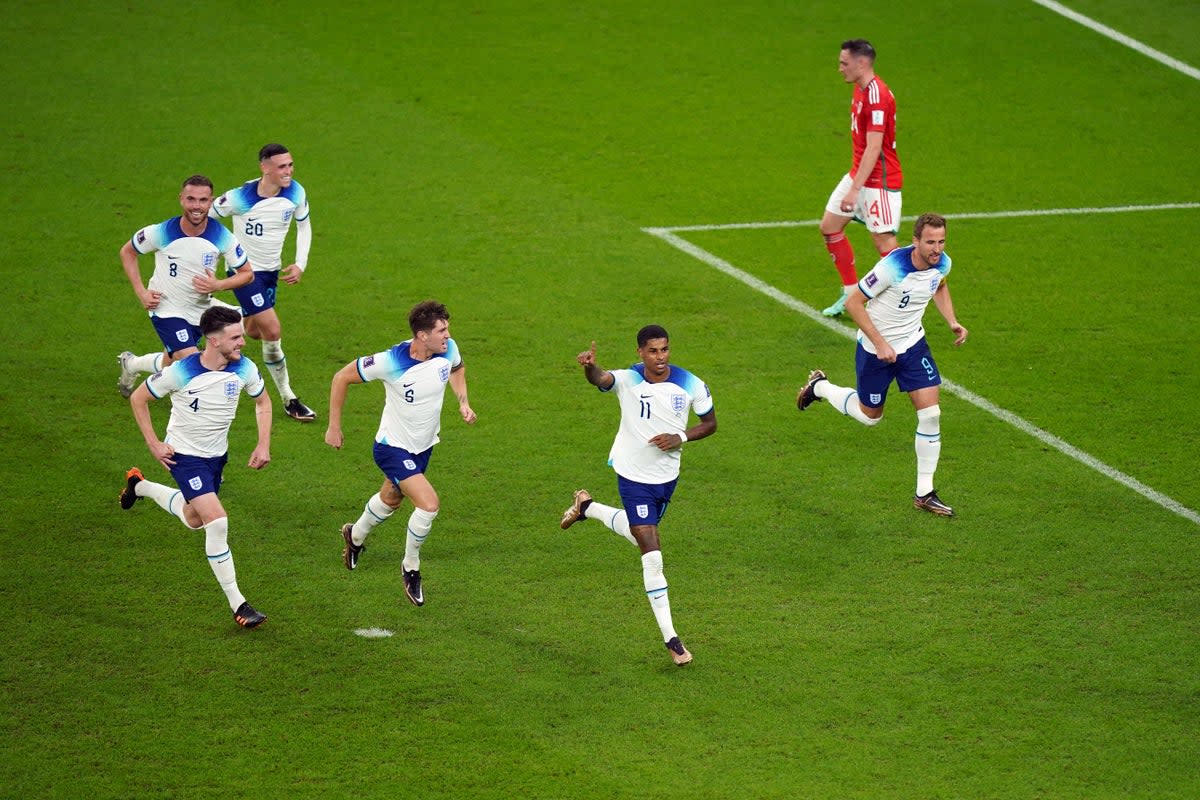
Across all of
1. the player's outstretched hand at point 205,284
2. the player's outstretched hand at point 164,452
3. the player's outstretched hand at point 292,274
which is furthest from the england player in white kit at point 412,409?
the player's outstretched hand at point 292,274

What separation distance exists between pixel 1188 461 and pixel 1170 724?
4.15 meters

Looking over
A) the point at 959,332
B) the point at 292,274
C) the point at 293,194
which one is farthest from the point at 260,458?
the point at 959,332

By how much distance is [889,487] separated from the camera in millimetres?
12234

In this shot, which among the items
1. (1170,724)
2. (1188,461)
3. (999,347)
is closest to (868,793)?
(1170,724)

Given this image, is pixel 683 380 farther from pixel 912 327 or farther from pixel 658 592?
pixel 912 327

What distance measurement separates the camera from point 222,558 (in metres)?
9.98

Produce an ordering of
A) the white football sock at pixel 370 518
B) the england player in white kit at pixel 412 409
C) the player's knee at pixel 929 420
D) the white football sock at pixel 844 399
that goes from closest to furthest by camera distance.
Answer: the england player in white kit at pixel 412 409 → the white football sock at pixel 370 518 → the player's knee at pixel 929 420 → the white football sock at pixel 844 399

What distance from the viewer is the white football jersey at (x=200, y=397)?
10.0 meters

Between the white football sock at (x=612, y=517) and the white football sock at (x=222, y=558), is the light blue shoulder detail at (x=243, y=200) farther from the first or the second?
the white football sock at (x=612, y=517)

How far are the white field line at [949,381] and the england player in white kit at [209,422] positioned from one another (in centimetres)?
684

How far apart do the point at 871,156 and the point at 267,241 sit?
5.78 metres

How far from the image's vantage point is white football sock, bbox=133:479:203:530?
10.5 metres

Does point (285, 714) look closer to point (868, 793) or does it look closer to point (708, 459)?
point (868, 793)

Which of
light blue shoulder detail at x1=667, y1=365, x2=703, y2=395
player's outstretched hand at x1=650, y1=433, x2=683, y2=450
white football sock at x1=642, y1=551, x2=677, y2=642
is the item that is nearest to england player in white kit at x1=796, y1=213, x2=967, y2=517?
light blue shoulder detail at x1=667, y1=365, x2=703, y2=395
